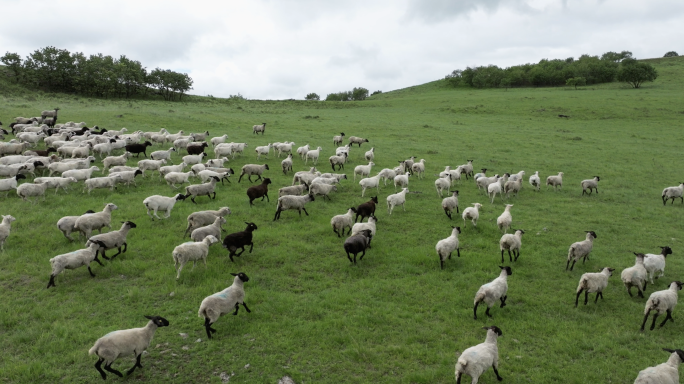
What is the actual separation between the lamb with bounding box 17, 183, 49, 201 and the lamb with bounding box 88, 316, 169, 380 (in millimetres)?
12843

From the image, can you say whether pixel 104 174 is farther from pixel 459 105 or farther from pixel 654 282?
pixel 459 105

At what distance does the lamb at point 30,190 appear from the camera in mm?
15909

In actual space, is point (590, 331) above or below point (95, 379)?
below

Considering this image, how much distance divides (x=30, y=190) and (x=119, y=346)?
13.2m

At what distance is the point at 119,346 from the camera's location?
23.3 ft

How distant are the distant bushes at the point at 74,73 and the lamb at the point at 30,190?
57.9m

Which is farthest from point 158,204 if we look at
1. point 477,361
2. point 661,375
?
point 661,375

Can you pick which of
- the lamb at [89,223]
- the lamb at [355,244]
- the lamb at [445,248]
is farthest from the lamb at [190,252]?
the lamb at [445,248]

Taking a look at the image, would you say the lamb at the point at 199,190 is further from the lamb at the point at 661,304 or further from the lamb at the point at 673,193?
the lamb at the point at 673,193

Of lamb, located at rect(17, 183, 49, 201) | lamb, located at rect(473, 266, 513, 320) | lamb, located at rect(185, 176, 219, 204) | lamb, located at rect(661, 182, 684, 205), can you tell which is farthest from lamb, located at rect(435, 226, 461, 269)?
lamb, located at rect(17, 183, 49, 201)

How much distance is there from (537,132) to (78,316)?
4627cm

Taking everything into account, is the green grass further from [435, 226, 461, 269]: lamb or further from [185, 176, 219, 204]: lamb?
[185, 176, 219, 204]: lamb

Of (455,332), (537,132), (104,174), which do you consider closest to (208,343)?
(455,332)

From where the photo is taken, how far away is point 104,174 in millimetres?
20641
